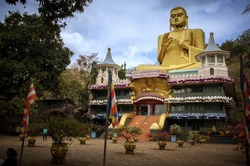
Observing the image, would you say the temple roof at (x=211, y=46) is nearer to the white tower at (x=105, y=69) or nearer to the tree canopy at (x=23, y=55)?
the white tower at (x=105, y=69)

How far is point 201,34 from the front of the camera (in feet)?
131

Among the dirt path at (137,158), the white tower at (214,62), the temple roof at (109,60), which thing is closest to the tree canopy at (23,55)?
the dirt path at (137,158)

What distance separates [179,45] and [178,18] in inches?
239

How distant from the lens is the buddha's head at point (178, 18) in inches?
1656

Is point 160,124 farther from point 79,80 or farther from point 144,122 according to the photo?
point 79,80

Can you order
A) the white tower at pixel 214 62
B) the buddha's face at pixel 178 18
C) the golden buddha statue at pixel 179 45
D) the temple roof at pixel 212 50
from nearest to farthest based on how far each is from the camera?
the white tower at pixel 214 62
the temple roof at pixel 212 50
the golden buddha statue at pixel 179 45
the buddha's face at pixel 178 18

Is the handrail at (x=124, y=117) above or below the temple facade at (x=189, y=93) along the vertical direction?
below

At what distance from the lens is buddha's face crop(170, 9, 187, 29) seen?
1655 inches

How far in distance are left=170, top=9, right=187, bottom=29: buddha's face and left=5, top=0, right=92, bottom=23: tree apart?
33.2 m

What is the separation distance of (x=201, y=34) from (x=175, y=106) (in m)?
14.8

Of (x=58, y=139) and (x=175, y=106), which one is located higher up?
(x=175, y=106)

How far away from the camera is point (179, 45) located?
3925 centimetres

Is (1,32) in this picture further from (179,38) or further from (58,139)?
(179,38)

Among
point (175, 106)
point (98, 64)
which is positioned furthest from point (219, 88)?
point (98, 64)
